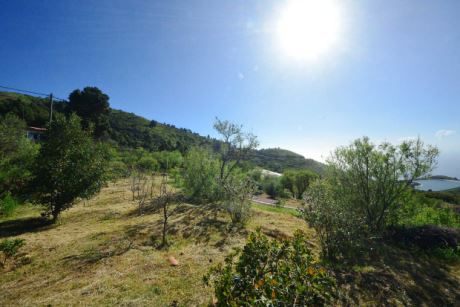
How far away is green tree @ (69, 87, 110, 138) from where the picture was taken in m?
42.3

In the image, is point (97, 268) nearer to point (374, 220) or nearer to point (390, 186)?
point (374, 220)

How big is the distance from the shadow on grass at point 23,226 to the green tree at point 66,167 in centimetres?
67

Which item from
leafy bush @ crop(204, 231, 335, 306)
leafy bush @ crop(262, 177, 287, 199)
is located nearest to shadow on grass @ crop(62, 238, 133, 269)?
leafy bush @ crop(204, 231, 335, 306)

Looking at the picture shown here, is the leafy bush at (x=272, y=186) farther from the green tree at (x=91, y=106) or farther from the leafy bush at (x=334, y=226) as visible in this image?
the green tree at (x=91, y=106)

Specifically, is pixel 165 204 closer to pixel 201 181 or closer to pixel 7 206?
pixel 201 181

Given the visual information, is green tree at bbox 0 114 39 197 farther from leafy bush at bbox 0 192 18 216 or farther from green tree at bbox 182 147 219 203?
green tree at bbox 182 147 219 203

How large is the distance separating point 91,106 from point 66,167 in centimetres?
3898

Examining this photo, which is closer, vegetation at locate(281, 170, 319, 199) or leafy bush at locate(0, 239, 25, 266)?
leafy bush at locate(0, 239, 25, 266)

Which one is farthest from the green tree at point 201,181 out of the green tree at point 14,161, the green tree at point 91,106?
the green tree at point 91,106

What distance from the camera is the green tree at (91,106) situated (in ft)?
139

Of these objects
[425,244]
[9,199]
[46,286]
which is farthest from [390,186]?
[9,199]

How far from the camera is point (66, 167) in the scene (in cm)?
1055

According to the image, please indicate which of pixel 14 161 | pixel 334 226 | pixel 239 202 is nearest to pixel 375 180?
pixel 334 226

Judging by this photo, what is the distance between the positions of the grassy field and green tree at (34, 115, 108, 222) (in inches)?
57.0
